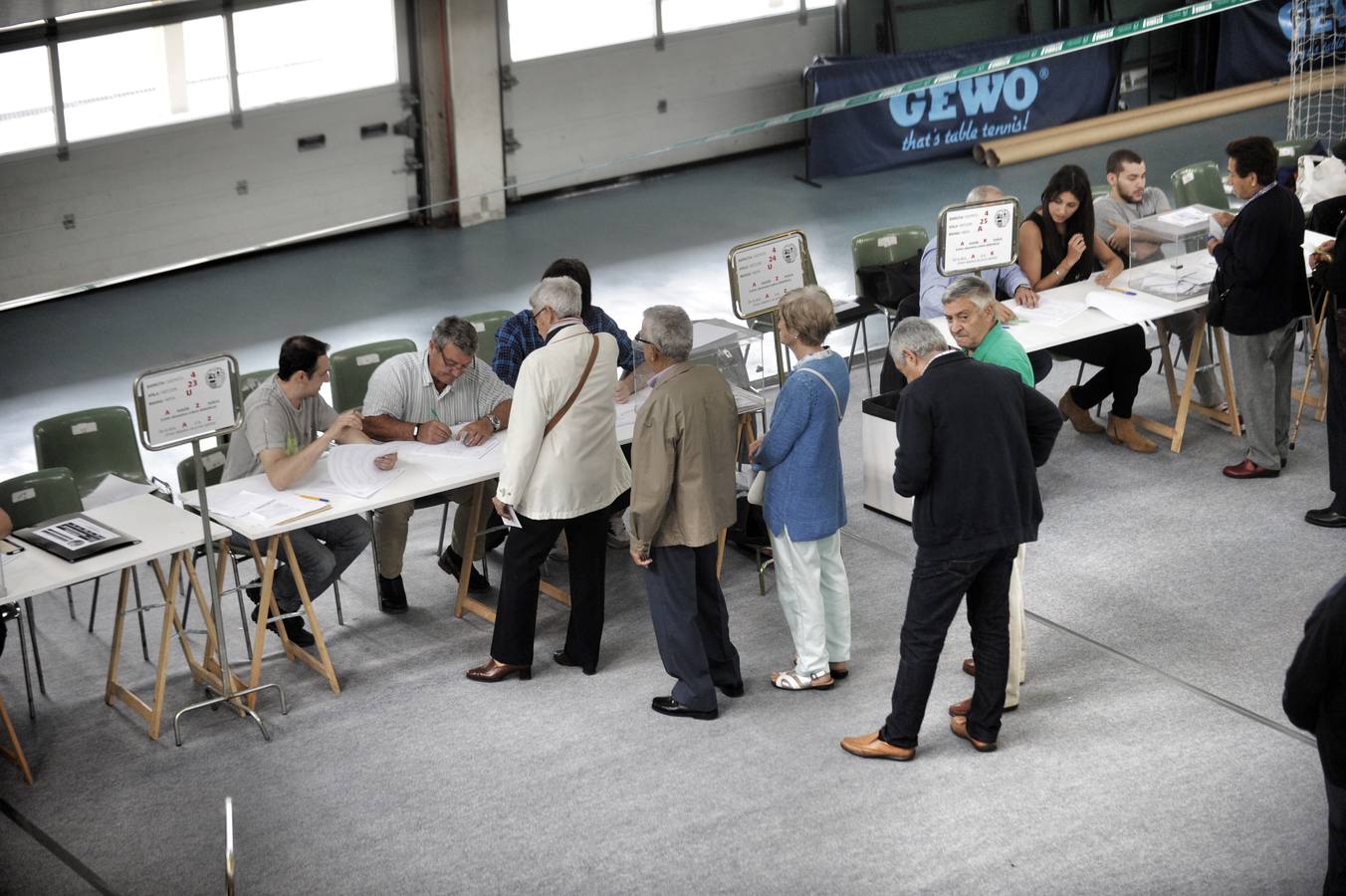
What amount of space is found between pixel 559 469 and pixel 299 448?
118 cm

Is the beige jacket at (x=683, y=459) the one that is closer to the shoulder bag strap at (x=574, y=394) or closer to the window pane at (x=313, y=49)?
the shoulder bag strap at (x=574, y=394)

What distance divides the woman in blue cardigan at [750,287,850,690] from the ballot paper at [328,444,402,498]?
1.43 meters

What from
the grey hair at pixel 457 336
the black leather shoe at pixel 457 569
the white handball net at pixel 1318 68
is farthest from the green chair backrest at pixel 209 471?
the white handball net at pixel 1318 68

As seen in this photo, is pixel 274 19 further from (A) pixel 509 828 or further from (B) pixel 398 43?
(A) pixel 509 828

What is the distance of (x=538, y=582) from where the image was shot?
5.78 meters

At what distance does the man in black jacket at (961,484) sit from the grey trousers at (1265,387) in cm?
265

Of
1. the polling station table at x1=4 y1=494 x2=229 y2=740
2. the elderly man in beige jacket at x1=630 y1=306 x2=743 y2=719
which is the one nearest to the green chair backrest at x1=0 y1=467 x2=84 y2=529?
the polling station table at x1=4 y1=494 x2=229 y2=740

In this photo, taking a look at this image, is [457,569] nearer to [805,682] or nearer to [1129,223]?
[805,682]

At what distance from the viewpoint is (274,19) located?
11.4 metres

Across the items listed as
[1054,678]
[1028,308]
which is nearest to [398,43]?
[1028,308]

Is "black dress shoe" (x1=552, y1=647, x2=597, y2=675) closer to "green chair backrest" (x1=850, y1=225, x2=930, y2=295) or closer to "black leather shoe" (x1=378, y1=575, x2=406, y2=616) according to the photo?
"black leather shoe" (x1=378, y1=575, x2=406, y2=616)

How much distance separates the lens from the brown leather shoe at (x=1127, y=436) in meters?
7.70

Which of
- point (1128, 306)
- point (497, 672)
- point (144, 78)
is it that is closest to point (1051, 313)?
point (1128, 306)

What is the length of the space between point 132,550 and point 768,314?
146 inches
